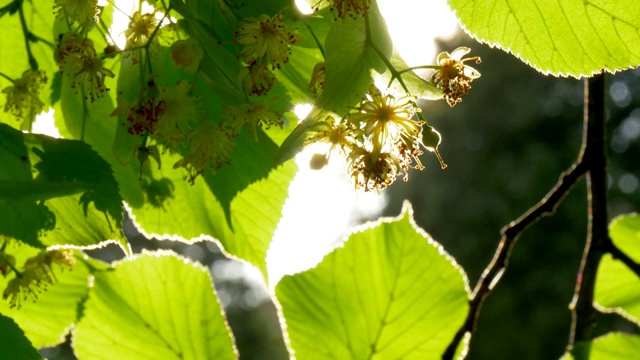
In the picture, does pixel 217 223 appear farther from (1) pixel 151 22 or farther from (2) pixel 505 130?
(2) pixel 505 130

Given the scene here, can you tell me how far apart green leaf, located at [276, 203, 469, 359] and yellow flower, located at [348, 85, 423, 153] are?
0.24m


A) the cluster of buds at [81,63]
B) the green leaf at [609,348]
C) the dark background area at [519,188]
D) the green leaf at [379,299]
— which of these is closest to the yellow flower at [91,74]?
the cluster of buds at [81,63]

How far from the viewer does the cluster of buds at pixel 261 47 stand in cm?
67

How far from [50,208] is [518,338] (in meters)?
9.48

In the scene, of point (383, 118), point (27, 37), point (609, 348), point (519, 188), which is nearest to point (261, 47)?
point (383, 118)

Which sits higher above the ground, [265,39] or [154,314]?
[265,39]

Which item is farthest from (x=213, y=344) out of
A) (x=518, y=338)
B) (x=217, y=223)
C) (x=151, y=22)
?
(x=518, y=338)

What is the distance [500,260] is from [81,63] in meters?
0.56

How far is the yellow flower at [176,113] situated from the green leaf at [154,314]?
28 cm

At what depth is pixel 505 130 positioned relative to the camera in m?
11.9

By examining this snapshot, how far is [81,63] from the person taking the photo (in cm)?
76

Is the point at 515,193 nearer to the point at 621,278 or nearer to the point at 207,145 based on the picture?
Result: the point at 621,278

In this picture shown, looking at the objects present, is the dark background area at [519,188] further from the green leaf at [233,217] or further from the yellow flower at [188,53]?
the yellow flower at [188,53]

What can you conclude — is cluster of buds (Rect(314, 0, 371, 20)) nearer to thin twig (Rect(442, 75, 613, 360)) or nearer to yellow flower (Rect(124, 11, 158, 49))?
yellow flower (Rect(124, 11, 158, 49))
